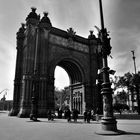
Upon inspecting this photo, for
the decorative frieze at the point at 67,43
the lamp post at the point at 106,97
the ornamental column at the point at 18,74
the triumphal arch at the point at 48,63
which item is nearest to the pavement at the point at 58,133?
the lamp post at the point at 106,97

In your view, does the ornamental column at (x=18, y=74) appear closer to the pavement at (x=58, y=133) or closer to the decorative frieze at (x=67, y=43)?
the decorative frieze at (x=67, y=43)

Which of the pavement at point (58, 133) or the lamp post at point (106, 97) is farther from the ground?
the lamp post at point (106, 97)

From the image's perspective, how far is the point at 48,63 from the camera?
30.8 metres

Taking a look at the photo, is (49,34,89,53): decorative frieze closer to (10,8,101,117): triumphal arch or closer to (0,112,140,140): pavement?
(10,8,101,117): triumphal arch

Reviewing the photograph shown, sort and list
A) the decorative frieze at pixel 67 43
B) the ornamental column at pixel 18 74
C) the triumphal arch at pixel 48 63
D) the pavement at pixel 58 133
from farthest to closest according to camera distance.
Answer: the decorative frieze at pixel 67 43 → the ornamental column at pixel 18 74 → the triumphal arch at pixel 48 63 → the pavement at pixel 58 133

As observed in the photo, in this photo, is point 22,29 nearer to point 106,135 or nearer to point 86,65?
point 86,65

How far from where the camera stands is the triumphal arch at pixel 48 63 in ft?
91.9

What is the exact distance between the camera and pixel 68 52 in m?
34.7

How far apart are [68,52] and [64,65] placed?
14.1ft

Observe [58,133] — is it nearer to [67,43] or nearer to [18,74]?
[18,74]

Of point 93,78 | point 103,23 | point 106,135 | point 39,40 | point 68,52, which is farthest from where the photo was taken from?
point 93,78

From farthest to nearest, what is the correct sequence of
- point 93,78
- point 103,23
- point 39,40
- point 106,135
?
1. point 93,78
2. point 39,40
3. point 103,23
4. point 106,135

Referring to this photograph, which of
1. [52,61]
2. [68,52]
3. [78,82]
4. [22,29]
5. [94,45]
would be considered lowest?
[78,82]

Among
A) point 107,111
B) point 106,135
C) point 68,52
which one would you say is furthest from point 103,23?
point 68,52
